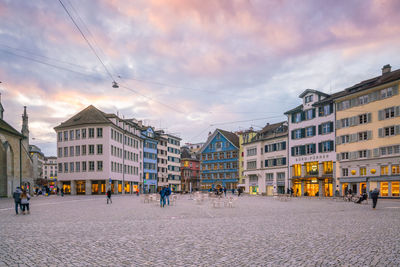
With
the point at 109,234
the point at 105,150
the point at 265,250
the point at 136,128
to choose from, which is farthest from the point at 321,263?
the point at 136,128

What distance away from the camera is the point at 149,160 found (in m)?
95.0

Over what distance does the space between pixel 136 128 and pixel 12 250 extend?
78.9 meters

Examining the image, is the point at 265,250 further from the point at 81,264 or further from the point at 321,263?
the point at 81,264

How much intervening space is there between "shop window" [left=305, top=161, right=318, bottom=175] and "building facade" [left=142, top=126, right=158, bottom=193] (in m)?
42.9

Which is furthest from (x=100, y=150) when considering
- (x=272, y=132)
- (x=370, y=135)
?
(x=370, y=135)

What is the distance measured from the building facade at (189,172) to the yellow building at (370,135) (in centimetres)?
7126

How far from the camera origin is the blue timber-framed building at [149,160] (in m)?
92.3

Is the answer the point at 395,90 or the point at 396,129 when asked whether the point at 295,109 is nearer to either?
the point at 395,90

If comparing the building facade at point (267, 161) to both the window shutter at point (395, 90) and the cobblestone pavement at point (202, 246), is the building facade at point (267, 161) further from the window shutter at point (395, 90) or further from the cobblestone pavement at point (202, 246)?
the cobblestone pavement at point (202, 246)

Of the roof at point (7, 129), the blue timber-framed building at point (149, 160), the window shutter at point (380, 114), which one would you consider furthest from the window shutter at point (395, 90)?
the blue timber-framed building at point (149, 160)

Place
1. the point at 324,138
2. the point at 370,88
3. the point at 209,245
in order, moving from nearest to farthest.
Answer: the point at 209,245, the point at 370,88, the point at 324,138

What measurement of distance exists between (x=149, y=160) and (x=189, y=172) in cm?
2874

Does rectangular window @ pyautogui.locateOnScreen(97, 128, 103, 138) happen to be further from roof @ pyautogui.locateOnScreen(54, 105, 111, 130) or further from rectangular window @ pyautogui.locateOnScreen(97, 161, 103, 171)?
rectangular window @ pyautogui.locateOnScreen(97, 161, 103, 171)

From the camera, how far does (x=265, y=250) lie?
8.44 m
